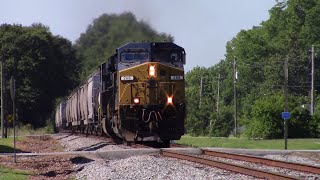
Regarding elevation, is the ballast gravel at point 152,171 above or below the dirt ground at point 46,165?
above

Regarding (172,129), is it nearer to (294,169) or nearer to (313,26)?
(294,169)

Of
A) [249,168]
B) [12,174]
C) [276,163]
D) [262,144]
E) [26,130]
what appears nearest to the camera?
[249,168]

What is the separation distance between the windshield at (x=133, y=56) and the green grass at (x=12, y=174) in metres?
7.46

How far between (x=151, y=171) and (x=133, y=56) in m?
9.60

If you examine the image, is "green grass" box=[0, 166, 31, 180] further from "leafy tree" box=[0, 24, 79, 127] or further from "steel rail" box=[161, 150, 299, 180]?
"leafy tree" box=[0, 24, 79, 127]

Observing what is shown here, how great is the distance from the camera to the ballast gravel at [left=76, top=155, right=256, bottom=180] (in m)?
15.3

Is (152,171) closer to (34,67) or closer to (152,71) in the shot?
(152,71)

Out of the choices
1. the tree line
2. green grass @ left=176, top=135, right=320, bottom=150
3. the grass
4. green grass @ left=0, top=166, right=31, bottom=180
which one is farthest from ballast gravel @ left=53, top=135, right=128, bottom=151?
the tree line

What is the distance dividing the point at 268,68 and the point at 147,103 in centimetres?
6802

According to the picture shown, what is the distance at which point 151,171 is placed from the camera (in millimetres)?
16422

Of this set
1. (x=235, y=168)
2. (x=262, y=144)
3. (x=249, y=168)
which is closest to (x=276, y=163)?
(x=235, y=168)

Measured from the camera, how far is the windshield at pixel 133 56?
25.3 m

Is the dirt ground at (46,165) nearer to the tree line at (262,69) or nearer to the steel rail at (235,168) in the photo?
the steel rail at (235,168)

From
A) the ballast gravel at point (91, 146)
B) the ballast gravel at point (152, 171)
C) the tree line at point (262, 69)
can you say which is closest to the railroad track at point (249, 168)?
the ballast gravel at point (152, 171)
